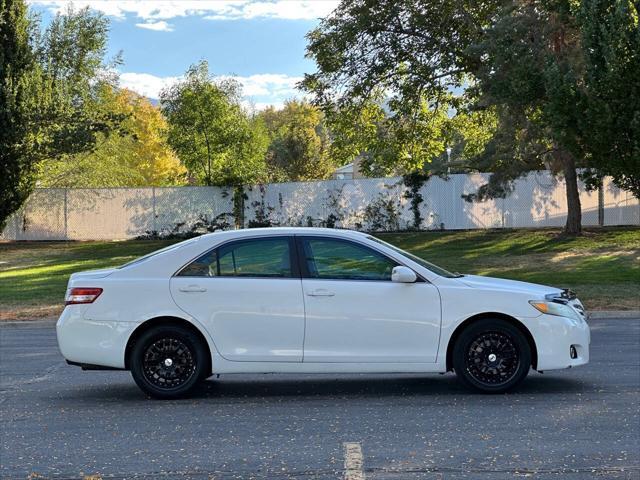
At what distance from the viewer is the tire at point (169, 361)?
754 cm

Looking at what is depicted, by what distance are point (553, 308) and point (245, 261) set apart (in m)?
2.93

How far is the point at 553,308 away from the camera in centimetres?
761

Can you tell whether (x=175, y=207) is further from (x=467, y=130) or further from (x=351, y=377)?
(x=351, y=377)

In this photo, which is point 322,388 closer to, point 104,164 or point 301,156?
point 104,164

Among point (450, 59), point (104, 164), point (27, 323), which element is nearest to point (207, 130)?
point (104, 164)

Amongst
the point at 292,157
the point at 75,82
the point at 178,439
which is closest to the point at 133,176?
the point at 75,82

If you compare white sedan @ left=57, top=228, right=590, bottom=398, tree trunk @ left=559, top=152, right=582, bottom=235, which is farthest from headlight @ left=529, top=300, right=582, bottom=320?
tree trunk @ left=559, top=152, right=582, bottom=235

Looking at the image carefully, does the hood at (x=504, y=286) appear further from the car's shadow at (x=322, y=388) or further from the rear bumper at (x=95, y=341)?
the rear bumper at (x=95, y=341)

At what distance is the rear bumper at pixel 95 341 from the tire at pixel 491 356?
10.1ft

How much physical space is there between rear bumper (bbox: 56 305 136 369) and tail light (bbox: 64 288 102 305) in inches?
3.0

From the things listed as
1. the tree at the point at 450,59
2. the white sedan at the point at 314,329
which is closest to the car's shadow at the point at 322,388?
the white sedan at the point at 314,329

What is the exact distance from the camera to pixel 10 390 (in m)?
8.38

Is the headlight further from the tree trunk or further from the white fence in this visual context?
the white fence

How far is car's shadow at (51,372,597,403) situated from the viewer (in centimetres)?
779
